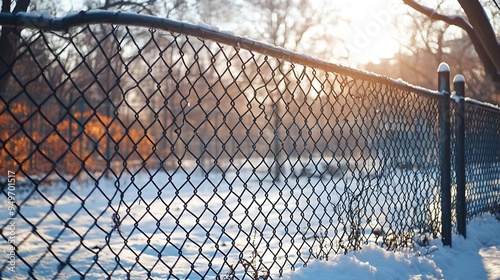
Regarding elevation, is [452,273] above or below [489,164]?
below

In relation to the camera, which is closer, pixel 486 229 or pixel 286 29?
pixel 486 229

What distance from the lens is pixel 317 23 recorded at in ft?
48.5

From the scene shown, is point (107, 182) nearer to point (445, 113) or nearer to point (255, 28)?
point (255, 28)

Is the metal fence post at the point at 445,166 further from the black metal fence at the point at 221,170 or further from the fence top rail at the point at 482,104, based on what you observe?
the fence top rail at the point at 482,104

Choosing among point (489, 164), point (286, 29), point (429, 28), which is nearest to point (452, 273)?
point (489, 164)

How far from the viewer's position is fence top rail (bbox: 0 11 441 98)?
1.40 metres

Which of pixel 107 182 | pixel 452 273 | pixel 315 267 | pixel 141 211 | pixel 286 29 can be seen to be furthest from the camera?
pixel 286 29

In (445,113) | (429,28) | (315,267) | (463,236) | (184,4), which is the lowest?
(315,267)

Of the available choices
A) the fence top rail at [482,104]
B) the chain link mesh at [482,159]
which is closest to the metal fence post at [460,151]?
the fence top rail at [482,104]

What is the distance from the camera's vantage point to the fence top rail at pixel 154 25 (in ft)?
4.60

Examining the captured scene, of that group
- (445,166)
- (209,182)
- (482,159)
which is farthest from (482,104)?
(209,182)

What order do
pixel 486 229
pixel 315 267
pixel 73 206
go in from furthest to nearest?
pixel 73 206 → pixel 486 229 → pixel 315 267

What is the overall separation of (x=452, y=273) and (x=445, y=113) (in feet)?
4.67

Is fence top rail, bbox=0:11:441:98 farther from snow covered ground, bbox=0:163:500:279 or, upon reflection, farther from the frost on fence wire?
snow covered ground, bbox=0:163:500:279
